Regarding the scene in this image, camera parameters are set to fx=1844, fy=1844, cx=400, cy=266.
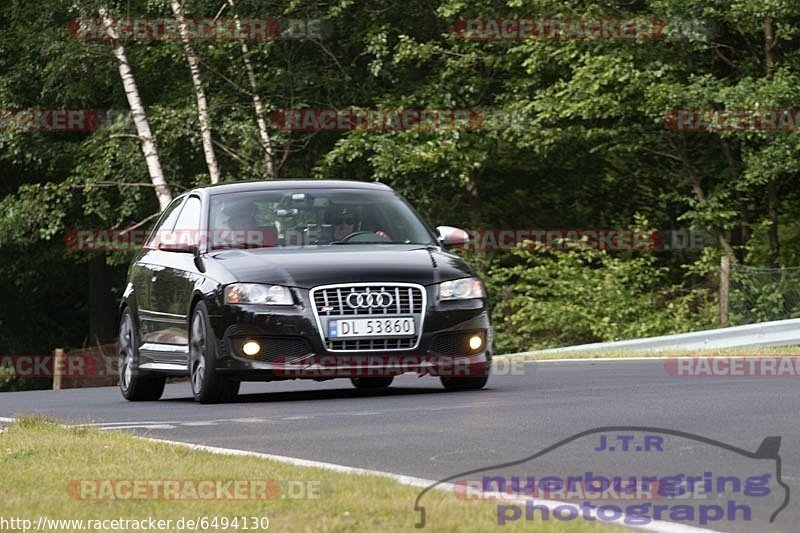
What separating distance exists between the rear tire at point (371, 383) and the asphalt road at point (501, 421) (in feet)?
0.58

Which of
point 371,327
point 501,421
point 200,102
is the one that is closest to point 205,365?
point 371,327

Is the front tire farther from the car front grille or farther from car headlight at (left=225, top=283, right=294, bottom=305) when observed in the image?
the car front grille

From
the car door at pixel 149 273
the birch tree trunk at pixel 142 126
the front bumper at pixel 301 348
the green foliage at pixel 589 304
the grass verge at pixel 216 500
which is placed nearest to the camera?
the grass verge at pixel 216 500

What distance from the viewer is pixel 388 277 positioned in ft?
45.0

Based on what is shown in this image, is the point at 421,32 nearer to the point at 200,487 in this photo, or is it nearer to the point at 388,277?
the point at 388,277

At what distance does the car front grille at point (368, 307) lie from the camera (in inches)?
535

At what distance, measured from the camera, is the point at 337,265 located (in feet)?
45.3

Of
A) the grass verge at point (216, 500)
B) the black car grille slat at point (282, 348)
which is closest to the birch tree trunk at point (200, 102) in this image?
the black car grille slat at point (282, 348)

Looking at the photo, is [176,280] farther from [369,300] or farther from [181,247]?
[369,300]

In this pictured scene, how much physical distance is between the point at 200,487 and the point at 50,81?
1178 inches

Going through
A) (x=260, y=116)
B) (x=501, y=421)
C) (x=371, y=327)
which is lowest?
(x=501, y=421)

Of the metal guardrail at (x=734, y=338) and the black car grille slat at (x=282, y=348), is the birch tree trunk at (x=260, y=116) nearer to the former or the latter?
the metal guardrail at (x=734, y=338)

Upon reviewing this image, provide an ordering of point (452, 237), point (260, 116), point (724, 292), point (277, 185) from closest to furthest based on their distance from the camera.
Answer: point (452, 237) → point (277, 185) → point (724, 292) → point (260, 116)

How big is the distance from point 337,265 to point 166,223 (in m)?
3.10
